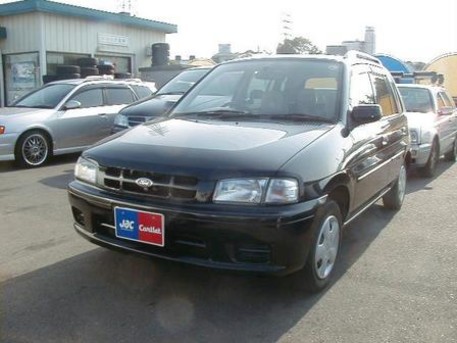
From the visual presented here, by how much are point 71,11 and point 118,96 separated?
839cm

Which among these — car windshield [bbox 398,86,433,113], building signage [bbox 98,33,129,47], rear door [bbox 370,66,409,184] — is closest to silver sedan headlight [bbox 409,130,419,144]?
car windshield [bbox 398,86,433,113]

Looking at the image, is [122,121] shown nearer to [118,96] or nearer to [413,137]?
[118,96]

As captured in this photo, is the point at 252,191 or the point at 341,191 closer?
the point at 252,191

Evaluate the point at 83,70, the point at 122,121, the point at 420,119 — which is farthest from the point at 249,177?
the point at 83,70

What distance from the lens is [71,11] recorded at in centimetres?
1697

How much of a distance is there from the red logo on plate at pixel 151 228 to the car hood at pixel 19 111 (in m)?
6.19

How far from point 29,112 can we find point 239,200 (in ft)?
22.3

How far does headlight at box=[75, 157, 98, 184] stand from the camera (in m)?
3.54

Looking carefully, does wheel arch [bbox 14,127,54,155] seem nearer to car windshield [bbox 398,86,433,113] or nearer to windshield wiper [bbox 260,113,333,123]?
windshield wiper [bbox 260,113,333,123]

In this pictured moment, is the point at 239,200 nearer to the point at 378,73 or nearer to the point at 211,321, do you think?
the point at 211,321

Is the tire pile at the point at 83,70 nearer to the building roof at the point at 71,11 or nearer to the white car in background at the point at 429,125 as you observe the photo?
the building roof at the point at 71,11

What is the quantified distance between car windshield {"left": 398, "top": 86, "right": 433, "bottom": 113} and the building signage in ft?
41.1

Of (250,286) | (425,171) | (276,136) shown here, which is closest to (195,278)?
(250,286)

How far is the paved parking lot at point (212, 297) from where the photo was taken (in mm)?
2992
